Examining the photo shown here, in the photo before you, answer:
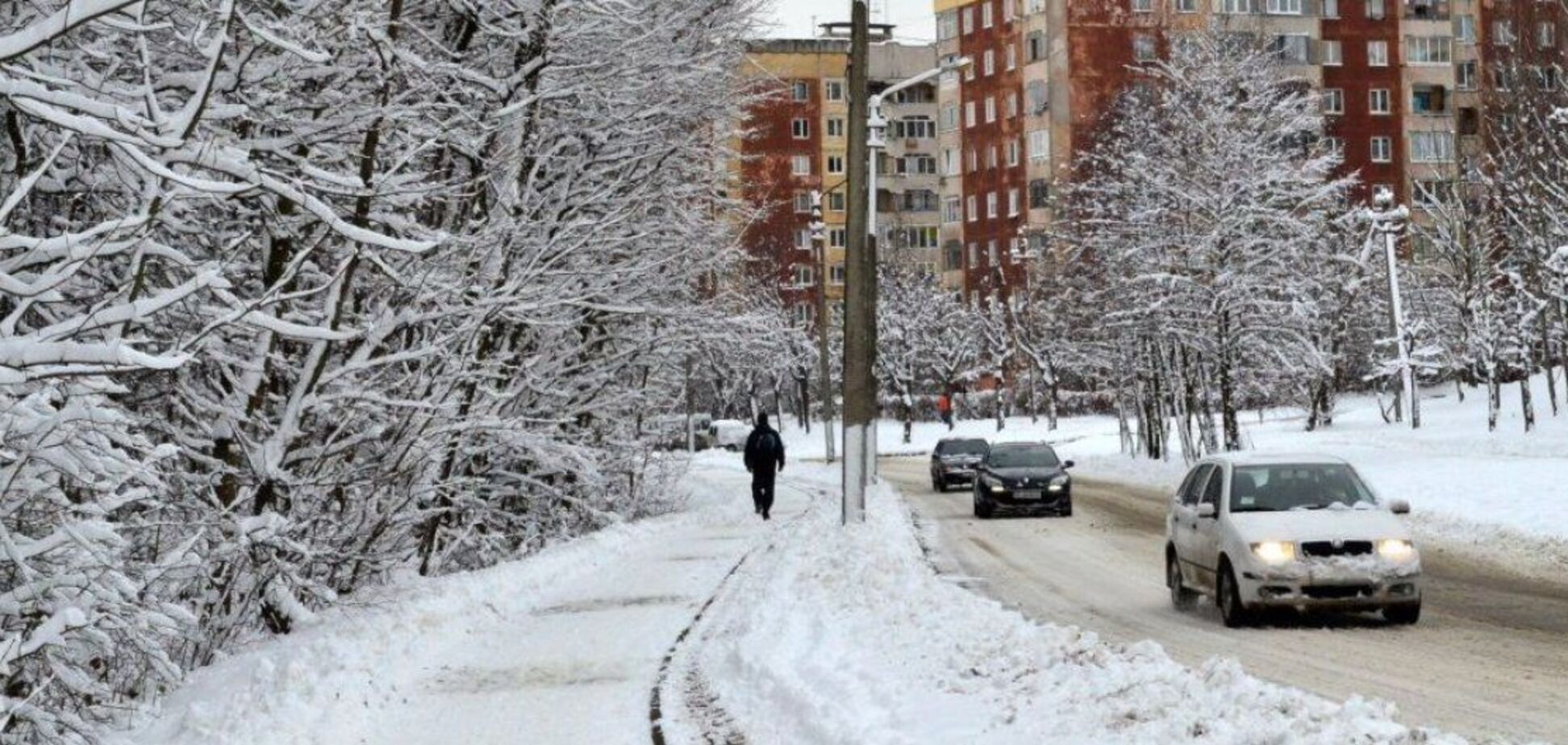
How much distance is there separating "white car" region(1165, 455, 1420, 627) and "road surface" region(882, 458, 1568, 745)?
0.30 meters

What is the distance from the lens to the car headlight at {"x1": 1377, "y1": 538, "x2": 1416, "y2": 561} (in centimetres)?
1619

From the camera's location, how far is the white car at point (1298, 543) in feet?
52.9

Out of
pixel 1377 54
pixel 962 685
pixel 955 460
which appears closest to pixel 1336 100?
pixel 1377 54

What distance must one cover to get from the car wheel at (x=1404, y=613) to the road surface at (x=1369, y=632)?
134 mm

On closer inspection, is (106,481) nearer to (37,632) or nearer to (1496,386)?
(37,632)

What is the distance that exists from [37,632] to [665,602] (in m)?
11.6

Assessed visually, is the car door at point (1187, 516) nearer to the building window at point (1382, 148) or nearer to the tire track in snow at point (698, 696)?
the tire track in snow at point (698, 696)

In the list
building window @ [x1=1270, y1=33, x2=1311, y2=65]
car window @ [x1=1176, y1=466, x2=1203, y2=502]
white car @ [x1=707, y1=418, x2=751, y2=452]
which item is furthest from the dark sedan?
building window @ [x1=1270, y1=33, x2=1311, y2=65]

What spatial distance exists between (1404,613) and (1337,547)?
0.90m

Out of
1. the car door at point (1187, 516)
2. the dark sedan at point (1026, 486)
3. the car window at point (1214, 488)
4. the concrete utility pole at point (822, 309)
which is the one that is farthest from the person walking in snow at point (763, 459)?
the concrete utility pole at point (822, 309)

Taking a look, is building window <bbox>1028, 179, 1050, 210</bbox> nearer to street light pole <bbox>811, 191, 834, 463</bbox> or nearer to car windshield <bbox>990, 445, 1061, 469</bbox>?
street light pole <bbox>811, 191, 834, 463</bbox>

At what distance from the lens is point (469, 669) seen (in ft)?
45.6

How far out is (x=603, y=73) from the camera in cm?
2178

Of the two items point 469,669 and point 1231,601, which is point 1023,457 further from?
point 469,669
